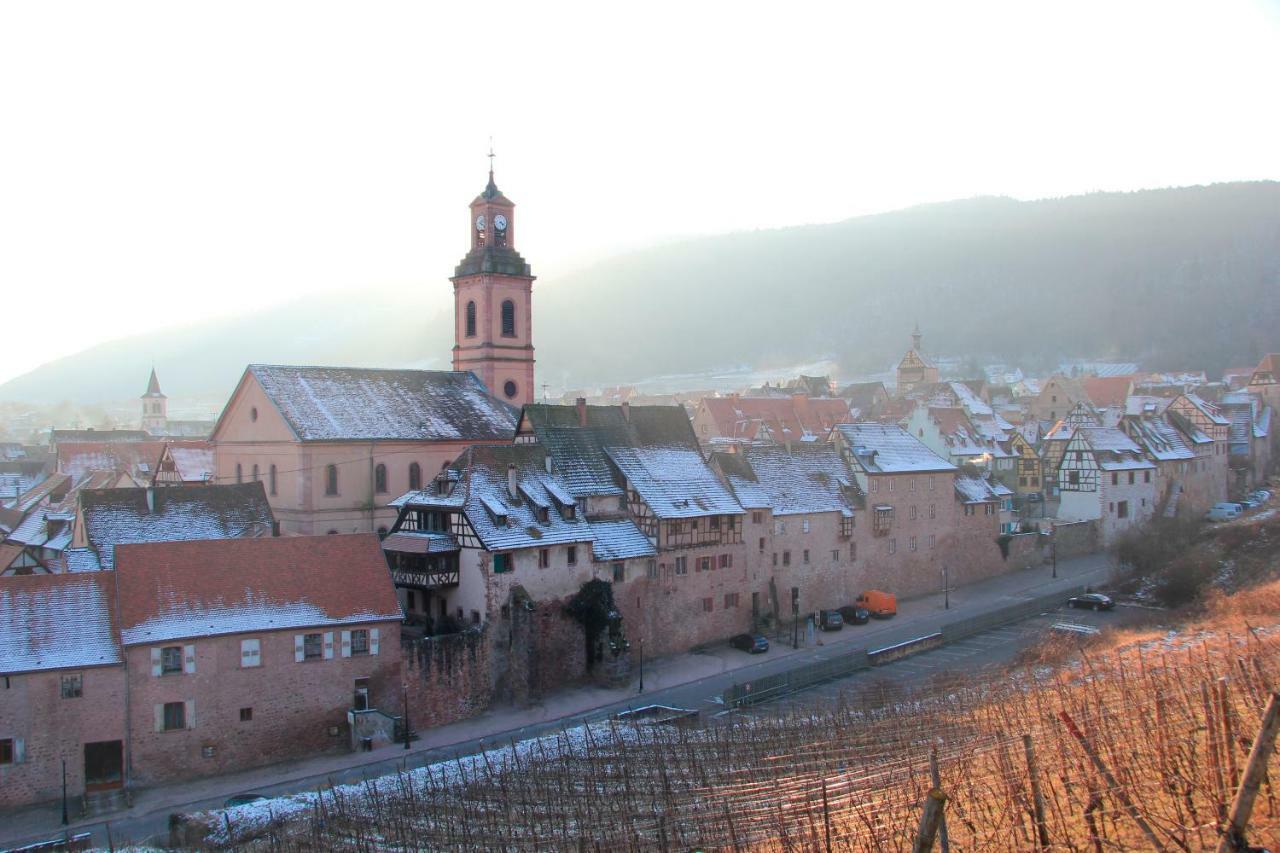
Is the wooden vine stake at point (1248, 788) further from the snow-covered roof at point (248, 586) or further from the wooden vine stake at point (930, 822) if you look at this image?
the snow-covered roof at point (248, 586)

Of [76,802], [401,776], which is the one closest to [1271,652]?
[401,776]

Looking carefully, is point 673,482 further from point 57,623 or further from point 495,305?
point 57,623

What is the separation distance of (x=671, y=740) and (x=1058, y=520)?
145ft

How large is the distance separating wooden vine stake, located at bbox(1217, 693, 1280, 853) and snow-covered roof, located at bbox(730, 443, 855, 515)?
37.1 m

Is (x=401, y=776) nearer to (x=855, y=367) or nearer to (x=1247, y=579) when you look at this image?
(x=1247, y=579)

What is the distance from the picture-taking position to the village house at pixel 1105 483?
66.2 meters

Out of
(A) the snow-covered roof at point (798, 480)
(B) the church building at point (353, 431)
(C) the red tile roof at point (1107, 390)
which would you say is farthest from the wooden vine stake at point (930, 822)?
(C) the red tile roof at point (1107, 390)

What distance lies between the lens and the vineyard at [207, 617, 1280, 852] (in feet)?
59.6

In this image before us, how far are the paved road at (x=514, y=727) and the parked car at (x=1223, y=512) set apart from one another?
16.4 meters

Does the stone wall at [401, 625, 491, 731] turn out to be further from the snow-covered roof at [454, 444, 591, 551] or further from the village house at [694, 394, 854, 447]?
the village house at [694, 394, 854, 447]

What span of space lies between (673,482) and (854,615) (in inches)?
422

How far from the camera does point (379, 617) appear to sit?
115 feet

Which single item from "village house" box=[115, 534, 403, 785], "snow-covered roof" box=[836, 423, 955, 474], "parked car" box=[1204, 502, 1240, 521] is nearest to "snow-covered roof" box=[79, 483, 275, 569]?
"village house" box=[115, 534, 403, 785]

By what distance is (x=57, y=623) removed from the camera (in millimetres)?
31125
